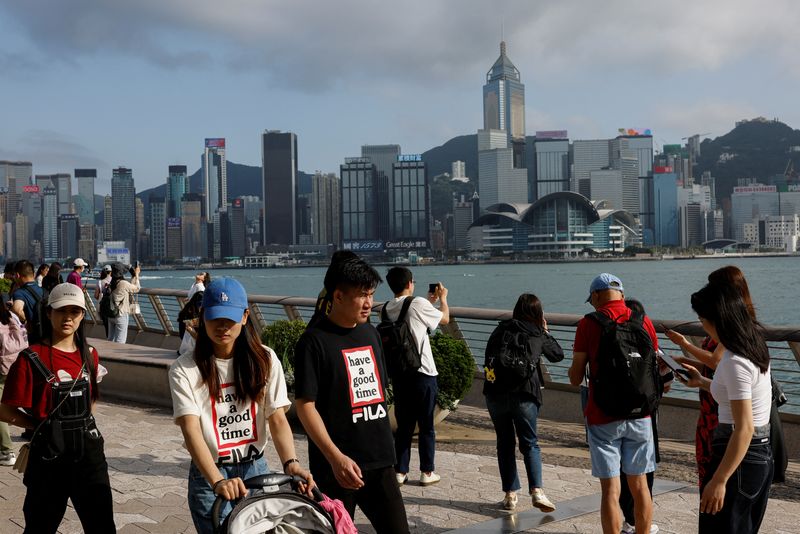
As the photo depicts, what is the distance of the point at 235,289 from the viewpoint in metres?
3.40

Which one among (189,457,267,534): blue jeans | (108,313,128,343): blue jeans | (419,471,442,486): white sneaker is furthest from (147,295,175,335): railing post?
(189,457,267,534): blue jeans

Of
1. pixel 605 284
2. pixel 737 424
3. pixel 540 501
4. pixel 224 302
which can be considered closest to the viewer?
pixel 224 302

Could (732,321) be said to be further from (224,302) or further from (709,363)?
(224,302)

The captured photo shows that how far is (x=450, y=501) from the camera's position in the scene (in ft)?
19.8

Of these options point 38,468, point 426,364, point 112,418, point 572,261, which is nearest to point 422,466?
point 426,364

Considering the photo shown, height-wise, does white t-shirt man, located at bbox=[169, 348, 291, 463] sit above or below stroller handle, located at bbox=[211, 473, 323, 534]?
above

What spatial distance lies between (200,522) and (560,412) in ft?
20.8

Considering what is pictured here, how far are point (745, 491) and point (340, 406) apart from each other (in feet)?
5.36

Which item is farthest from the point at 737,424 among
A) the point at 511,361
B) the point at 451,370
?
the point at 451,370

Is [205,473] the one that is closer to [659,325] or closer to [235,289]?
[235,289]

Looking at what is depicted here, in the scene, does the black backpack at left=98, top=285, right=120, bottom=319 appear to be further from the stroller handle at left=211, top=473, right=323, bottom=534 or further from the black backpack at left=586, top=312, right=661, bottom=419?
the stroller handle at left=211, top=473, right=323, bottom=534

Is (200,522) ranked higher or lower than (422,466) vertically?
higher

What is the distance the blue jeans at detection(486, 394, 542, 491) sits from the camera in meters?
5.72

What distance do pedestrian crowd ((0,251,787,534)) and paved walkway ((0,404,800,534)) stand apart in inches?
29.3
